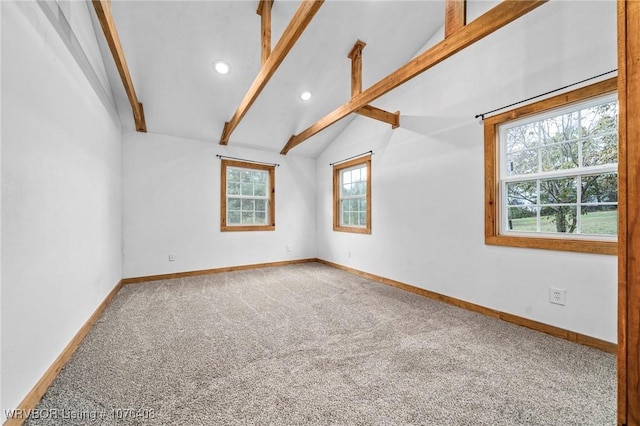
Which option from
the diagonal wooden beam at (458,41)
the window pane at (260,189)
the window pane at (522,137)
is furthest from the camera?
the window pane at (260,189)

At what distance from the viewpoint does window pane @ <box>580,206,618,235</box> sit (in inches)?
76.6

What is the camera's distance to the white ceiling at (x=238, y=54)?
2.56m

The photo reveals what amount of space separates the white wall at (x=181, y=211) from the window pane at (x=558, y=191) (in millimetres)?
3966

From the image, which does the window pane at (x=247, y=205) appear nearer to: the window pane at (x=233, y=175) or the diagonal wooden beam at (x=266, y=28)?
the window pane at (x=233, y=175)

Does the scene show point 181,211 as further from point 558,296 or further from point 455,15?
point 558,296

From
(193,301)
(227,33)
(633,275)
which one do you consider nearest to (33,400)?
(193,301)

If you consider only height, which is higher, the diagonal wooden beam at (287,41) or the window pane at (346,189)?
the diagonal wooden beam at (287,41)

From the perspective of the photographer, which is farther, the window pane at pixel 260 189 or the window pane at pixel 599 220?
the window pane at pixel 260 189

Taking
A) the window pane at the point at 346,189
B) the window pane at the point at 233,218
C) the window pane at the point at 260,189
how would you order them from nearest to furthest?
the window pane at the point at 233,218 → the window pane at the point at 346,189 → the window pane at the point at 260,189

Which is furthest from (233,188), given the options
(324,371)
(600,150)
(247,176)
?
(600,150)

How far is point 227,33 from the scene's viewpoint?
2736mm

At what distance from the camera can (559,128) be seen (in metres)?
2.22

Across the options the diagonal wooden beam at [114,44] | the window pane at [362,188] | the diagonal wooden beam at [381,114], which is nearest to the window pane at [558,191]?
the diagonal wooden beam at [381,114]

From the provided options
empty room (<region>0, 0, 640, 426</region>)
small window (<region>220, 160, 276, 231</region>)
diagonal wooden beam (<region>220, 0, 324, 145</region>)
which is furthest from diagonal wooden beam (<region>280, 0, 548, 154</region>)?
small window (<region>220, 160, 276, 231</region>)
